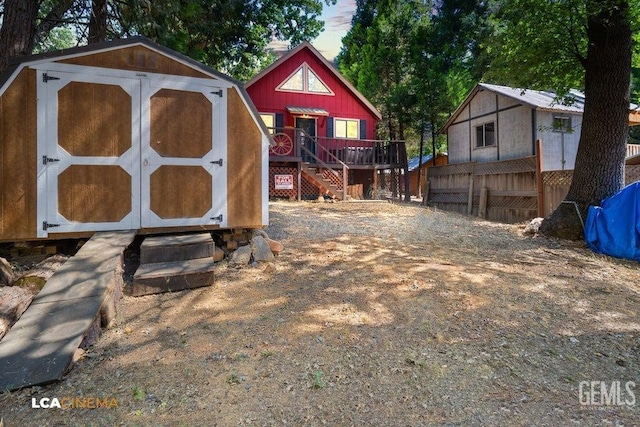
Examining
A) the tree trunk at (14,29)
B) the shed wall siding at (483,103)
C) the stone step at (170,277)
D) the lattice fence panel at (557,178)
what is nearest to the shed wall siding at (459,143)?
the shed wall siding at (483,103)

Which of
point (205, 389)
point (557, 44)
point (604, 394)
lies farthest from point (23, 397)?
point (557, 44)

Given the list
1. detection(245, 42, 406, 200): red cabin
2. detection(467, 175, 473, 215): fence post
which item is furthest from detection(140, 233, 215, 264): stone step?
detection(467, 175, 473, 215): fence post

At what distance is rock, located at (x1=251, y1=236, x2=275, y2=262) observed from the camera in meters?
5.30

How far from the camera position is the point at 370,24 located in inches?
1016

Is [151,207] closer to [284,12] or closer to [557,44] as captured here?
[557,44]

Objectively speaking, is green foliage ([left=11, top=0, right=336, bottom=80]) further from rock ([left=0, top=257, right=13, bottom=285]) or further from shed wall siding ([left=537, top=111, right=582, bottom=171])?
shed wall siding ([left=537, top=111, right=582, bottom=171])

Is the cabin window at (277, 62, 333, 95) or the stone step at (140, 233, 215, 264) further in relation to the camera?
the cabin window at (277, 62, 333, 95)

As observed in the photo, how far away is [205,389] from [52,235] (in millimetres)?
3373

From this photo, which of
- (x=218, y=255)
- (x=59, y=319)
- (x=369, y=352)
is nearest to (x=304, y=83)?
(x=218, y=255)

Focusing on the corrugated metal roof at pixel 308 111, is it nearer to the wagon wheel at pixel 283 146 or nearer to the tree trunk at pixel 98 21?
the wagon wheel at pixel 283 146

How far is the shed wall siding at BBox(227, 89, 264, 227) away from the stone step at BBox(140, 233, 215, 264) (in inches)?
28.3

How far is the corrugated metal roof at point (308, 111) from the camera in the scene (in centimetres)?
1568

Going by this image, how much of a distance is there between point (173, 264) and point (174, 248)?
22 cm

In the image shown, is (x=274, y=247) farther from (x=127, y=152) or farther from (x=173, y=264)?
(x=127, y=152)
